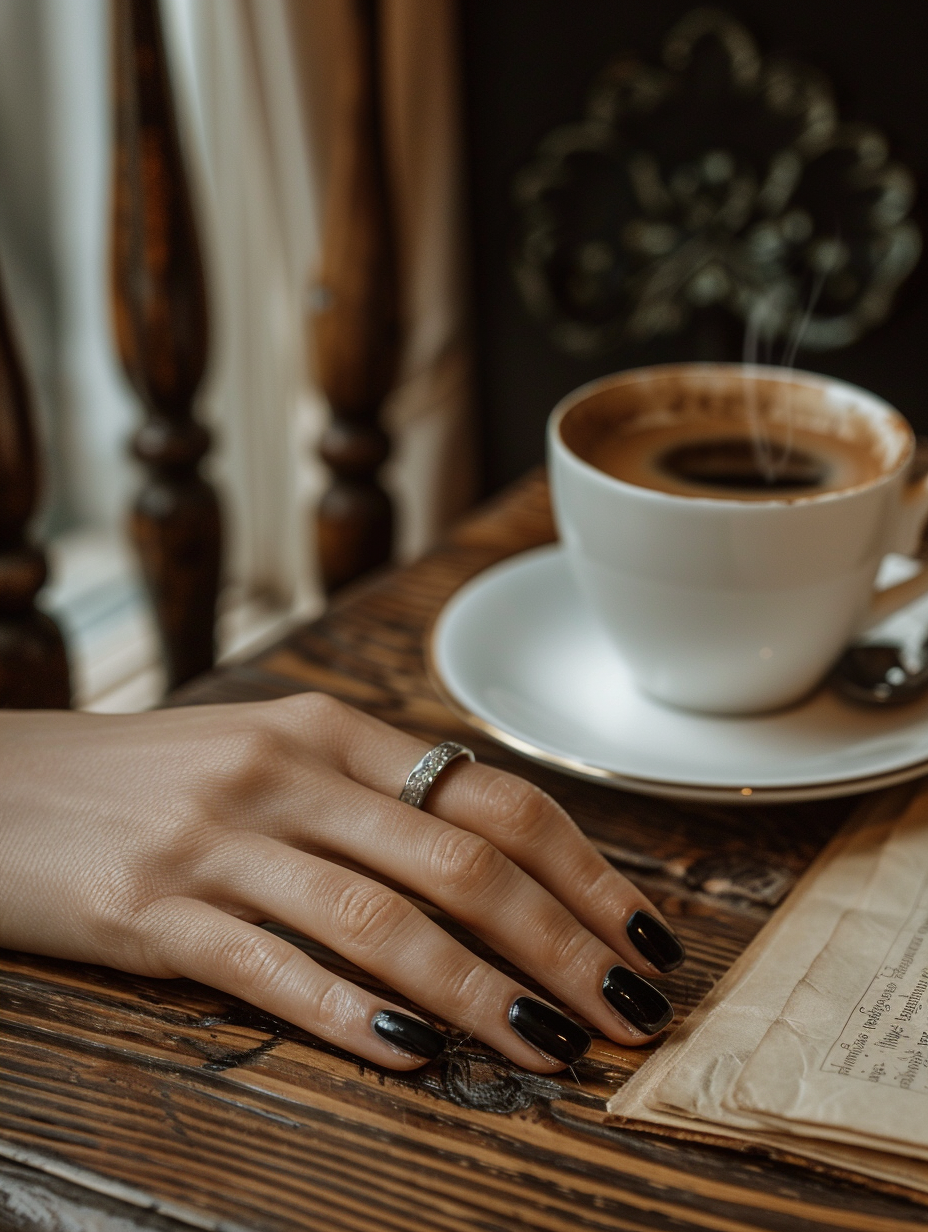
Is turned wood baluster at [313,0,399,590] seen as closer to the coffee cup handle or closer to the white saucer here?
the white saucer

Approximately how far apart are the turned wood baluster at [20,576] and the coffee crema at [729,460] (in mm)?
315

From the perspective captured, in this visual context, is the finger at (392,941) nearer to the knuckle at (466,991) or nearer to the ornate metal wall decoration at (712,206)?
the knuckle at (466,991)

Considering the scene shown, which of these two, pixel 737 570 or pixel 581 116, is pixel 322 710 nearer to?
pixel 737 570

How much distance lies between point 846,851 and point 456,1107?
22 centimetres

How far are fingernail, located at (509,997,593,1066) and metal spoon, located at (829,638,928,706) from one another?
28 cm

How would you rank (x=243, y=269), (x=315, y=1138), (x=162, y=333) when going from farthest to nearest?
(x=243, y=269), (x=162, y=333), (x=315, y=1138)

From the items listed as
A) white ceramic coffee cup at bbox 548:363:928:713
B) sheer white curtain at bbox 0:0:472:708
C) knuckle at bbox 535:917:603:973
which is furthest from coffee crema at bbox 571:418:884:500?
sheer white curtain at bbox 0:0:472:708

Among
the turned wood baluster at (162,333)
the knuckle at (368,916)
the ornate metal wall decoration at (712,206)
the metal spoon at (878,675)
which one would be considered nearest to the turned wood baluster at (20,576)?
the turned wood baluster at (162,333)

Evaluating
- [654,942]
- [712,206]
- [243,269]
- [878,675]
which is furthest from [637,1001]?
[243,269]

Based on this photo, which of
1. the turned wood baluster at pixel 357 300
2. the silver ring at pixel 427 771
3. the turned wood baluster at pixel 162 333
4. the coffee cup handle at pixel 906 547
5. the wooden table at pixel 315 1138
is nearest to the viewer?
the wooden table at pixel 315 1138

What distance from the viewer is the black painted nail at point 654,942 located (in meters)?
0.41

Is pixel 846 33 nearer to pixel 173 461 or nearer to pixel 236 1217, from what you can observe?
pixel 173 461

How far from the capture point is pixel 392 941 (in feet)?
1.28

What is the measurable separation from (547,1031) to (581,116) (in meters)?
1.20
